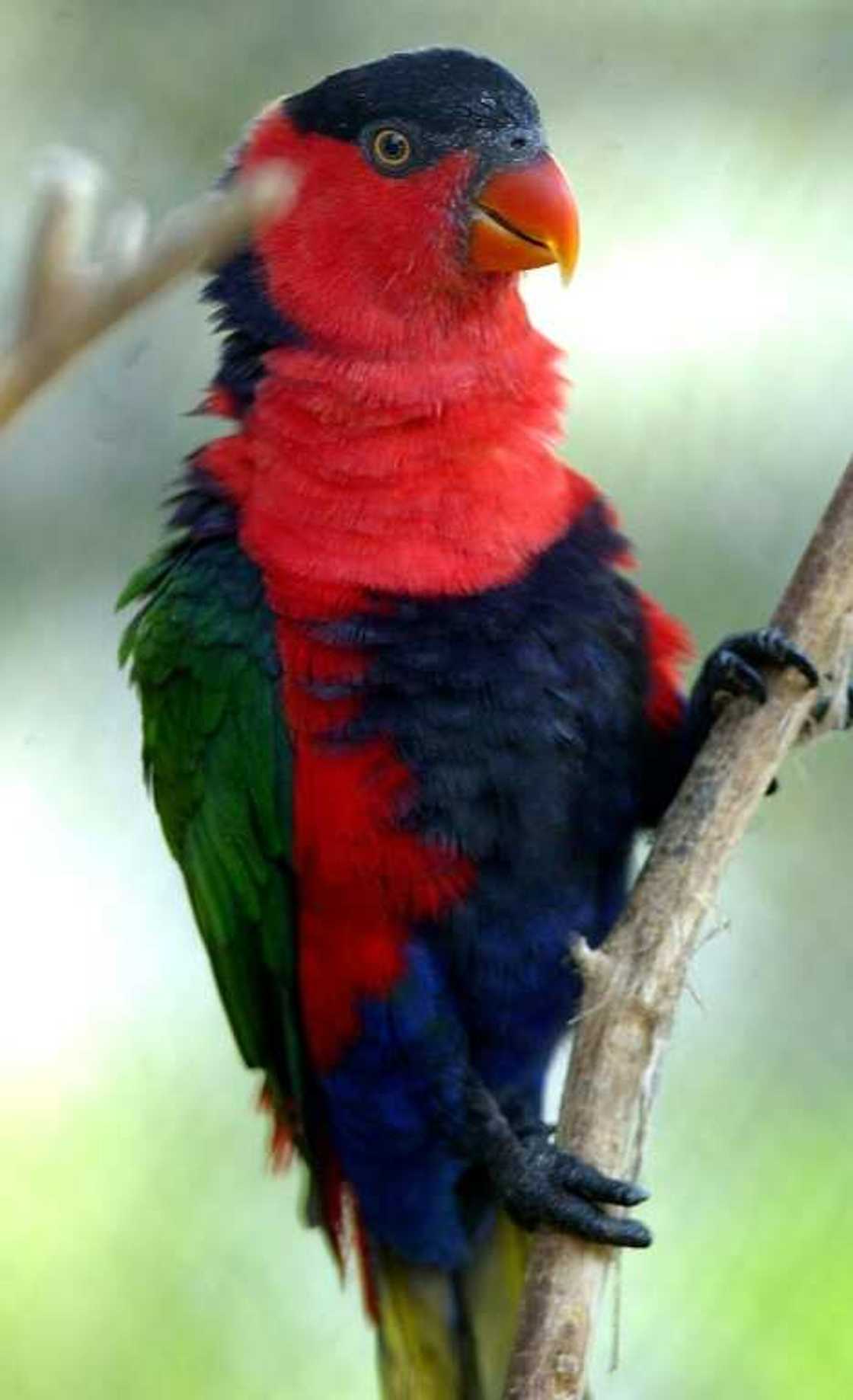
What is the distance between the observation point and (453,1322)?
2.20 m

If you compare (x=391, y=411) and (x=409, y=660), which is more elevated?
(x=391, y=411)

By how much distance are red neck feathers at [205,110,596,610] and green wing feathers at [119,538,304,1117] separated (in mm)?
73

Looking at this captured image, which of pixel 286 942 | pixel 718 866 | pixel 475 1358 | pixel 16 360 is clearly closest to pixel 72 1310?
pixel 475 1358

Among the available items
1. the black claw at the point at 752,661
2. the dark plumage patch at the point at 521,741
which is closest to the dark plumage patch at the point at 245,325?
the dark plumage patch at the point at 521,741

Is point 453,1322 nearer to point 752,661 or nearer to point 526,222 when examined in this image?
point 752,661

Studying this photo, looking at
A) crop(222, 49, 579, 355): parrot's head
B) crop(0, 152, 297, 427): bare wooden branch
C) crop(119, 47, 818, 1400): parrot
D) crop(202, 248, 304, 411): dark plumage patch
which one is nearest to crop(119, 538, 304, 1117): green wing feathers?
crop(119, 47, 818, 1400): parrot

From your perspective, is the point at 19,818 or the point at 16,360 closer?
the point at 16,360

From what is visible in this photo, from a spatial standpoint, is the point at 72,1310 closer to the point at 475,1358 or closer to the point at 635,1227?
the point at 475,1358

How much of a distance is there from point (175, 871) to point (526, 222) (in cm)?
124

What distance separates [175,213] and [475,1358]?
1.81 m

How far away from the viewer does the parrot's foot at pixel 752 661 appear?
176 centimetres

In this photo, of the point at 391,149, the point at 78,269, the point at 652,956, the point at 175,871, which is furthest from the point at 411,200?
the point at 78,269

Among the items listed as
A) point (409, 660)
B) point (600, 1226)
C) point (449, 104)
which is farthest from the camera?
point (449, 104)

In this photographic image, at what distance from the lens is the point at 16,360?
0.59m
